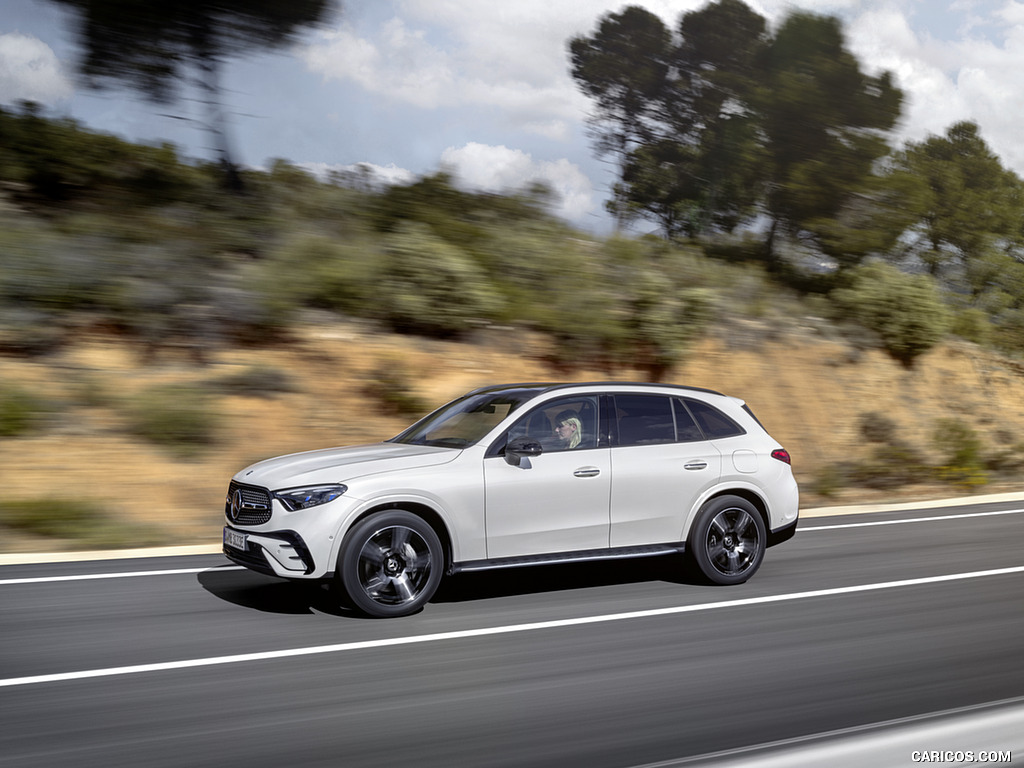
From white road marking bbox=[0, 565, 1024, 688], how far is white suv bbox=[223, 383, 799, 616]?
0.53 meters

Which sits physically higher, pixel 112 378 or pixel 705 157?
pixel 705 157

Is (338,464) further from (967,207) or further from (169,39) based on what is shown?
(967,207)

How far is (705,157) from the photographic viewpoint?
28.3 meters

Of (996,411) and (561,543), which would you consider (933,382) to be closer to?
(996,411)

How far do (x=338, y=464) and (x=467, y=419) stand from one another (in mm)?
1309

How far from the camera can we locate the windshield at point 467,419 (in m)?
7.58

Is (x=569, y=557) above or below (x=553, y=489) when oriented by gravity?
below

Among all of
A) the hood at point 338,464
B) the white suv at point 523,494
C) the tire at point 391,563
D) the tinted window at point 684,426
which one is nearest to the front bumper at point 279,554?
the white suv at point 523,494

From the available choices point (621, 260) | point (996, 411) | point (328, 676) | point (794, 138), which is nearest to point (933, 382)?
point (996, 411)

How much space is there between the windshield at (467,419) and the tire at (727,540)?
178 centimetres

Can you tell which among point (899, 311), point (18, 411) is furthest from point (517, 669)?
point (899, 311)

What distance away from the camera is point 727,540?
8141 mm

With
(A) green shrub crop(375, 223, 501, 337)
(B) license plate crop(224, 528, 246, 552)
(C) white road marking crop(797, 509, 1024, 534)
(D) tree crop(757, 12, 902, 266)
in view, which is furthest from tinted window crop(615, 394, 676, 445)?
(D) tree crop(757, 12, 902, 266)

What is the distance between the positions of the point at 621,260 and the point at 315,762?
59.8 ft
